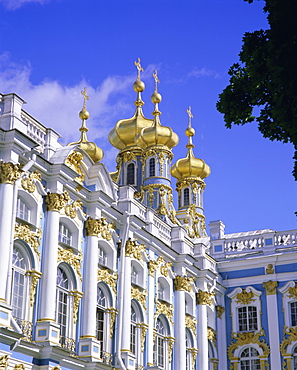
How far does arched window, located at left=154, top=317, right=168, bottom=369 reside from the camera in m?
24.0

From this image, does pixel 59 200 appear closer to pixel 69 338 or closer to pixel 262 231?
pixel 69 338

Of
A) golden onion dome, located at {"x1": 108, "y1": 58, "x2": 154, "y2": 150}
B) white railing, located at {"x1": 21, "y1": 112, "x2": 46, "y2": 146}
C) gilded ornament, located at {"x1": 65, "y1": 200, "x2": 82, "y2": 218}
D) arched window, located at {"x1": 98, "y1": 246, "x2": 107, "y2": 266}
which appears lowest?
arched window, located at {"x1": 98, "y1": 246, "x2": 107, "y2": 266}

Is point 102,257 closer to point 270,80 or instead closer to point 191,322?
point 191,322

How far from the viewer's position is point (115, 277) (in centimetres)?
2195

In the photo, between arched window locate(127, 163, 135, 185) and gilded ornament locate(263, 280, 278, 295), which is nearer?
gilded ornament locate(263, 280, 278, 295)

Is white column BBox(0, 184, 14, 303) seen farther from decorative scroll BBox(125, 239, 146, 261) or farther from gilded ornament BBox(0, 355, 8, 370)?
decorative scroll BBox(125, 239, 146, 261)

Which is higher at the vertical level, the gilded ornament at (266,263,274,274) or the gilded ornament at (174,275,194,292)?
the gilded ornament at (266,263,274,274)

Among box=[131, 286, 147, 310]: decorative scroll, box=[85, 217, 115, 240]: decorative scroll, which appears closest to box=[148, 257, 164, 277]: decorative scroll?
box=[131, 286, 147, 310]: decorative scroll

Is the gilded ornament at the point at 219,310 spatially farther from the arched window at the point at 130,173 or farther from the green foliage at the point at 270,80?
the green foliage at the point at 270,80

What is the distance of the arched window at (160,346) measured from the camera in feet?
78.6

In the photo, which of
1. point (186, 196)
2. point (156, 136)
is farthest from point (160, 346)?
point (186, 196)

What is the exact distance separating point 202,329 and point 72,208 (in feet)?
28.8

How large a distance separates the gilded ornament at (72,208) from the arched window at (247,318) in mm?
10501

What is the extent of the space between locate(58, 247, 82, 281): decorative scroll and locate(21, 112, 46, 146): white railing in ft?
9.56
